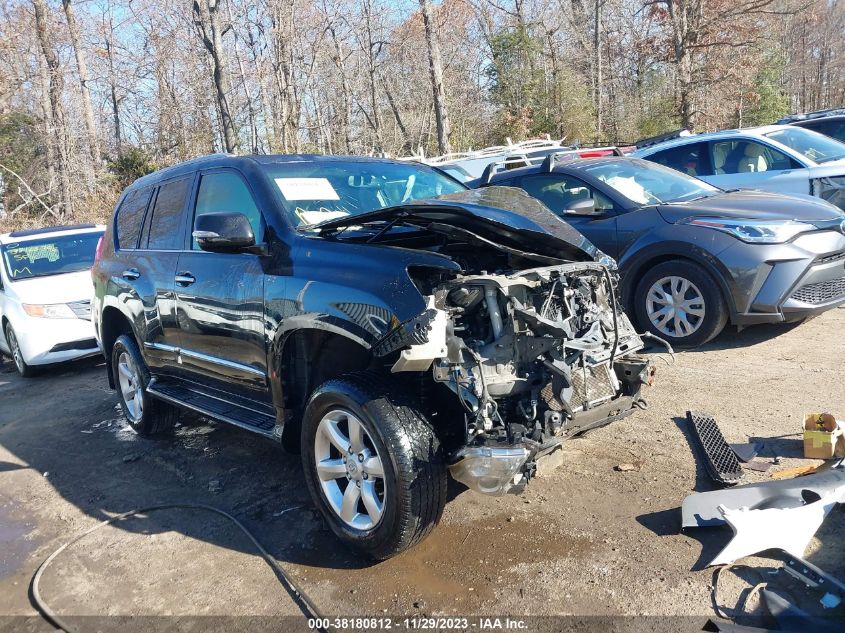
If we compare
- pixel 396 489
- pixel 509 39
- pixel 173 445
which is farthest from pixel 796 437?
pixel 509 39

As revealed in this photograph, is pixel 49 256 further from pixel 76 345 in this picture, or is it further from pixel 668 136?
pixel 668 136

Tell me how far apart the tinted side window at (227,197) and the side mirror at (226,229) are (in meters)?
0.15

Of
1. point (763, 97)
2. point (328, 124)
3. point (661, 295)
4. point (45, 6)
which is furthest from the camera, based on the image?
point (328, 124)

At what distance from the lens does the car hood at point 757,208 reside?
575 centimetres

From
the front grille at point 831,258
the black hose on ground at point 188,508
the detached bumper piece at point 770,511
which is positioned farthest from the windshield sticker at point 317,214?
the front grille at point 831,258

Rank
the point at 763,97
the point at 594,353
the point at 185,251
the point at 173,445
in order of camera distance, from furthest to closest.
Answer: the point at 763,97, the point at 173,445, the point at 185,251, the point at 594,353

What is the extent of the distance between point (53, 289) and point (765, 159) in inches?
355

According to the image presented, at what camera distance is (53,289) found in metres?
8.32

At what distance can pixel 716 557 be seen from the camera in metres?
2.94

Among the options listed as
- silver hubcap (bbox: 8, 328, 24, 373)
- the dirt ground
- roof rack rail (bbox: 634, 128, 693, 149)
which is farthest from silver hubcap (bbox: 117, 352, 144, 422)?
roof rack rail (bbox: 634, 128, 693, 149)

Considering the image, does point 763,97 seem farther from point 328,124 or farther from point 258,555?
point 258,555

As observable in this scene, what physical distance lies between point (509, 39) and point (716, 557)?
2643 centimetres

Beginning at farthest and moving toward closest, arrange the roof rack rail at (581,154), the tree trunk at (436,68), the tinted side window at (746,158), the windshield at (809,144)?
the tree trunk at (436,68) < the windshield at (809,144) < the tinted side window at (746,158) < the roof rack rail at (581,154)

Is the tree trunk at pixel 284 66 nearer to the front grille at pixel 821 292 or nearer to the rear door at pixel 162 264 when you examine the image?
the rear door at pixel 162 264
